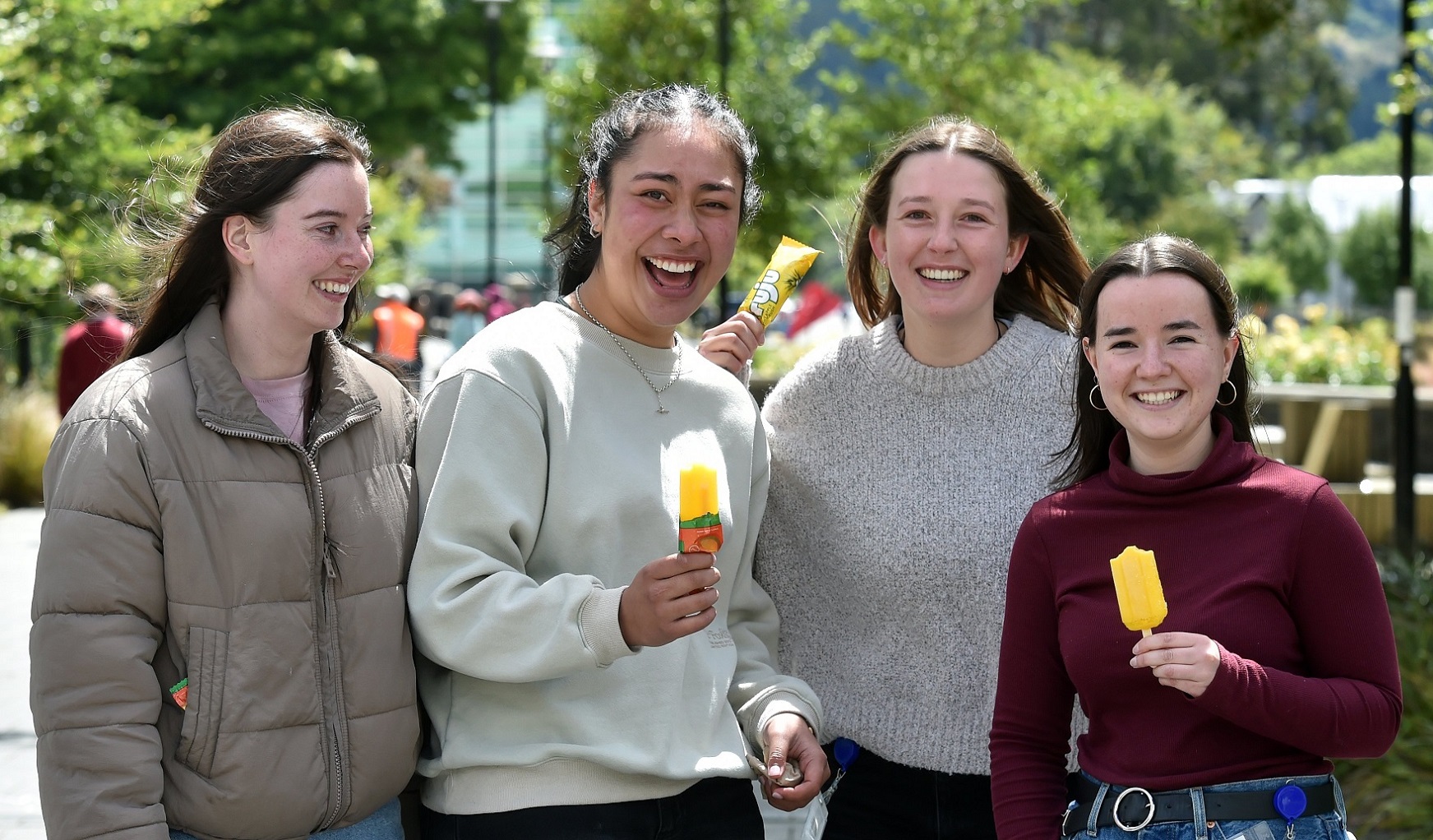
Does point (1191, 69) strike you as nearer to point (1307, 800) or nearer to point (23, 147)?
point (23, 147)

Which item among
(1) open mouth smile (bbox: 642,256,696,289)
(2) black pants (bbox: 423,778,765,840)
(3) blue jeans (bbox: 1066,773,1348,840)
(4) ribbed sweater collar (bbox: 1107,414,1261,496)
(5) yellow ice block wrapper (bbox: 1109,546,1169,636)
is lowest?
(2) black pants (bbox: 423,778,765,840)

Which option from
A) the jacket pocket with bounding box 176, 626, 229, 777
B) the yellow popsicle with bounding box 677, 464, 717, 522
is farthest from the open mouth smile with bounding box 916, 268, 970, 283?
the jacket pocket with bounding box 176, 626, 229, 777

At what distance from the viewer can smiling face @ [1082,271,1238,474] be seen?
2664 millimetres

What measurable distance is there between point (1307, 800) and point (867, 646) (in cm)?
115

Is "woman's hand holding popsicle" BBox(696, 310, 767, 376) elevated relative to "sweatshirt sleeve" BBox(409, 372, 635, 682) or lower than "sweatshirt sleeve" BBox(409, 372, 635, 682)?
elevated

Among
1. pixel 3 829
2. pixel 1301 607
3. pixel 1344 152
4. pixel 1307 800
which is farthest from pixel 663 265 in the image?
pixel 1344 152

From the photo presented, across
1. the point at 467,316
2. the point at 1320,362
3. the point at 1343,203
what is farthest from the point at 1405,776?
the point at 1343,203

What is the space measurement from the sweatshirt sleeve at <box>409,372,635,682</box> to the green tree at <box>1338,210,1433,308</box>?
42051 millimetres

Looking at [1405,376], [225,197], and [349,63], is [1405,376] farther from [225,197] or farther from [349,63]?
[349,63]

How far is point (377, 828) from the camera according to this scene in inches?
107

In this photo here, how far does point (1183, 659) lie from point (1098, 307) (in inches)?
29.6

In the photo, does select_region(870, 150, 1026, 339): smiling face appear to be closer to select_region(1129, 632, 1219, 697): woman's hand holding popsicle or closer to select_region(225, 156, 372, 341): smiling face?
select_region(1129, 632, 1219, 697): woman's hand holding popsicle

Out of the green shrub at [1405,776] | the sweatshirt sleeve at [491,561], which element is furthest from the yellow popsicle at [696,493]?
the green shrub at [1405,776]

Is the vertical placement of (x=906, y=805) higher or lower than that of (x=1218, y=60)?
lower
